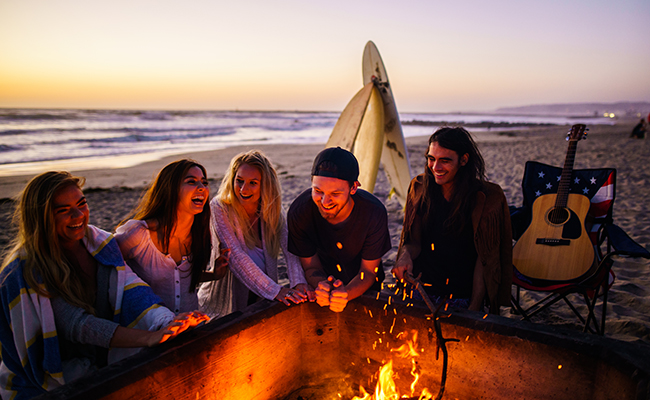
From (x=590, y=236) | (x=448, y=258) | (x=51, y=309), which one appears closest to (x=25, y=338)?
(x=51, y=309)

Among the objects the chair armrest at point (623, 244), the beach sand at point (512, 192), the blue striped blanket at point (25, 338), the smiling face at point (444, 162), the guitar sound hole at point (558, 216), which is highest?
the smiling face at point (444, 162)

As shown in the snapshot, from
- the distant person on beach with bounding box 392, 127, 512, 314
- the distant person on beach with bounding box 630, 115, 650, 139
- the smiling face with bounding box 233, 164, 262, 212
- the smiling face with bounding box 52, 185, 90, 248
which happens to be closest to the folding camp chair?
the distant person on beach with bounding box 392, 127, 512, 314

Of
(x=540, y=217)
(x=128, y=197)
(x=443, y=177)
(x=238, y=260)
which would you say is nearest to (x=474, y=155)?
(x=443, y=177)

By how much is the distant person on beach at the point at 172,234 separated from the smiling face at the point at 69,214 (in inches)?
14.6

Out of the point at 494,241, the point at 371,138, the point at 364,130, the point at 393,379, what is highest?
the point at 364,130

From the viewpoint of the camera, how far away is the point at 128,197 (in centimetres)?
781

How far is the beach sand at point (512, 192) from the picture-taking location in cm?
336

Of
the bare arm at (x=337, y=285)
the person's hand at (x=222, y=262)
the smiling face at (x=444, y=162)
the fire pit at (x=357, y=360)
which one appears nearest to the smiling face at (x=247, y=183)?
the person's hand at (x=222, y=262)

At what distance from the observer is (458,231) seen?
2.64 metres

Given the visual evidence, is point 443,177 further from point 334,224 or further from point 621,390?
point 621,390

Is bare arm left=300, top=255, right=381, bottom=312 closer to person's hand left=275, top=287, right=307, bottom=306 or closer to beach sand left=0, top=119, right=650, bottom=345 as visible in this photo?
person's hand left=275, top=287, right=307, bottom=306

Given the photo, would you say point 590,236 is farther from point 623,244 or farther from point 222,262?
point 222,262

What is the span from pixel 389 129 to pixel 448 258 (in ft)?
10.8

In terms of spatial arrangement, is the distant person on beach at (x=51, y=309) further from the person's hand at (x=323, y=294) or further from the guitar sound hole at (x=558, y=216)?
the guitar sound hole at (x=558, y=216)
